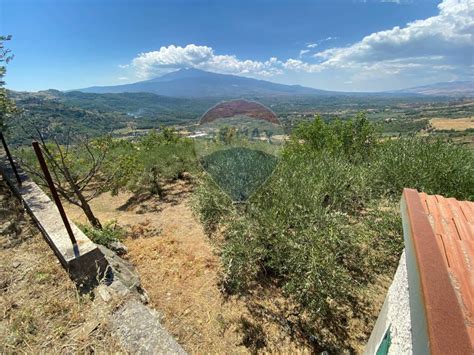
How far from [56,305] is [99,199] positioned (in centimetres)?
1591

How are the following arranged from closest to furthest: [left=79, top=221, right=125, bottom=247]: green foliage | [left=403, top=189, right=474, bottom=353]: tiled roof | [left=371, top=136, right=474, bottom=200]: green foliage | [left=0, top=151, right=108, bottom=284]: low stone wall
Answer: [left=403, top=189, right=474, bottom=353]: tiled roof < [left=0, top=151, right=108, bottom=284]: low stone wall < [left=79, top=221, right=125, bottom=247]: green foliage < [left=371, top=136, right=474, bottom=200]: green foliage

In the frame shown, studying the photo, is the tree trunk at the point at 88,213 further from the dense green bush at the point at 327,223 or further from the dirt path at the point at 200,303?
the dense green bush at the point at 327,223

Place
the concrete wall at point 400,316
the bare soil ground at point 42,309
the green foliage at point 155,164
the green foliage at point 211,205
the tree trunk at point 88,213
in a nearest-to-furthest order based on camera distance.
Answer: the concrete wall at point 400,316 < the bare soil ground at point 42,309 < the green foliage at point 211,205 < the tree trunk at point 88,213 < the green foliage at point 155,164

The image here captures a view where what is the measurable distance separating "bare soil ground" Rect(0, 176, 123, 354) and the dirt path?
252 cm

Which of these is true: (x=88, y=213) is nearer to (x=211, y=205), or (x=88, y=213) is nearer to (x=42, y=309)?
(x=211, y=205)

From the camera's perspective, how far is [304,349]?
224 inches

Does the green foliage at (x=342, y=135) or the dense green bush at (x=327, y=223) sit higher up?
the green foliage at (x=342, y=135)

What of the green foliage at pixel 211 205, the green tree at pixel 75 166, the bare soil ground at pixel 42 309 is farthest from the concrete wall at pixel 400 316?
the green tree at pixel 75 166

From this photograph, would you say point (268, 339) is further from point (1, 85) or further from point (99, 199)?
point (99, 199)

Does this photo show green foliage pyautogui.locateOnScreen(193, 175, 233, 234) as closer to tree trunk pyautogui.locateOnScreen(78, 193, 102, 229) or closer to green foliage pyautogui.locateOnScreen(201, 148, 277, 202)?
green foliage pyautogui.locateOnScreen(201, 148, 277, 202)

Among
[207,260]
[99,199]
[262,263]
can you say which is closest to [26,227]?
[207,260]

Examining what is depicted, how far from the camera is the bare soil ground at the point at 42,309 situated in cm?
306

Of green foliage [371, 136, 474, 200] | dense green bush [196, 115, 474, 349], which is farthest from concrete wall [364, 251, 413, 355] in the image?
green foliage [371, 136, 474, 200]

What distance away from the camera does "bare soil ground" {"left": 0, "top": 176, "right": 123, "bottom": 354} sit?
3059 millimetres
